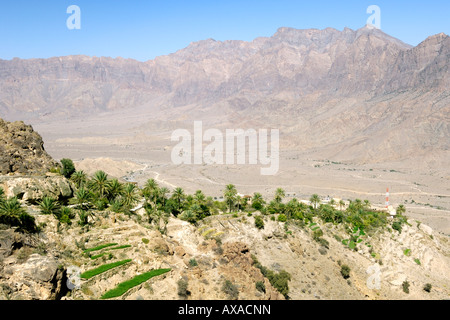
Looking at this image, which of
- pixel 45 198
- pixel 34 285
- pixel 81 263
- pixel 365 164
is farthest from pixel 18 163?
pixel 365 164

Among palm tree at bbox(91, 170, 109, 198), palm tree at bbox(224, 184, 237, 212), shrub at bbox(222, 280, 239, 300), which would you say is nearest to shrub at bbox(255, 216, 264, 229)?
palm tree at bbox(224, 184, 237, 212)

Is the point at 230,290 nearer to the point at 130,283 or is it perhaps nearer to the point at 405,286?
the point at 130,283

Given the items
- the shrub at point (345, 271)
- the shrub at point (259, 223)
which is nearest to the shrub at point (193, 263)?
the shrub at point (259, 223)

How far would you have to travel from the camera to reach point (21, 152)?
3002cm

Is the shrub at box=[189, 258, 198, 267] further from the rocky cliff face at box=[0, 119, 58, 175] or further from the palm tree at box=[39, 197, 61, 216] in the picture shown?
the rocky cliff face at box=[0, 119, 58, 175]

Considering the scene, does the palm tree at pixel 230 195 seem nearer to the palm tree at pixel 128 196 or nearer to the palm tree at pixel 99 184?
the palm tree at pixel 128 196

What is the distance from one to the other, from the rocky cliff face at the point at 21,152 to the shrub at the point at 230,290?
62.6 ft

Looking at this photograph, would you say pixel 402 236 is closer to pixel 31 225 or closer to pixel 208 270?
pixel 208 270

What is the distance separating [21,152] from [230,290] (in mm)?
21762

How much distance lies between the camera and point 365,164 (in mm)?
134875

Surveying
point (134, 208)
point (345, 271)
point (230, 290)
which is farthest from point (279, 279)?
point (134, 208)

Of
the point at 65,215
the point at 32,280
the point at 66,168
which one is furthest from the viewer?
the point at 66,168

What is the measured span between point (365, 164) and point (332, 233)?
105586 millimetres

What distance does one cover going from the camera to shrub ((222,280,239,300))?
22.3 metres
